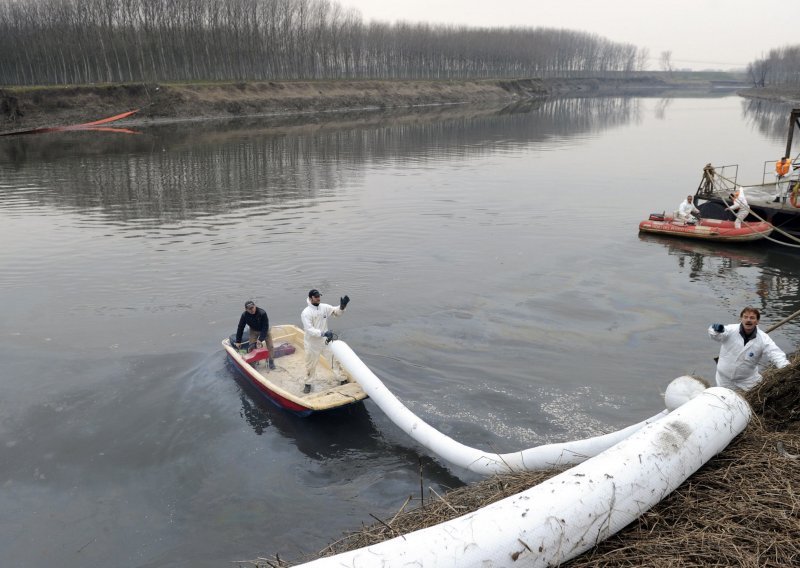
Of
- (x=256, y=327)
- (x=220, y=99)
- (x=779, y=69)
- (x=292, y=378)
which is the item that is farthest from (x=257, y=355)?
(x=779, y=69)

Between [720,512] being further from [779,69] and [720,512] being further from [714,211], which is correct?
[779,69]

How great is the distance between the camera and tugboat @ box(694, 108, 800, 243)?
2309 centimetres

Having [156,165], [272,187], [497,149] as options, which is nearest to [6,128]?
[156,165]

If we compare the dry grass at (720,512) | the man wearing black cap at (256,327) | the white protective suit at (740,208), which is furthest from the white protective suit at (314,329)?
the white protective suit at (740,208)

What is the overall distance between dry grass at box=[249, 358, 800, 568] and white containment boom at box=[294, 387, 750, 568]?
0.52ft

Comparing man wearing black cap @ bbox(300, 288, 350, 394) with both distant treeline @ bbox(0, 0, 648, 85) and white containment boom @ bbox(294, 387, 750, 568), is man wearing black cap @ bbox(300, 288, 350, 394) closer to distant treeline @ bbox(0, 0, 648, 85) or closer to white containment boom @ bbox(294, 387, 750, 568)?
white containment boom @ bbox(294, 387, 750, 568)

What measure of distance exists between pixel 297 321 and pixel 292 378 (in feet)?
13.1

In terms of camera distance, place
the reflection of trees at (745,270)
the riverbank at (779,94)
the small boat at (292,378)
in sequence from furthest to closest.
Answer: the riverbank at (779,94)
the reflection of trees at (745,270)
the small boat at (292,378)

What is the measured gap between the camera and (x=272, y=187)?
3375 cm

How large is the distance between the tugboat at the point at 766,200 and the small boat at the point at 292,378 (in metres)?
16.7

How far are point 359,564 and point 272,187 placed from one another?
1207 inches

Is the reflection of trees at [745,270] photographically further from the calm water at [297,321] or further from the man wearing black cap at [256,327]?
the man wearing black cap at [256,327]

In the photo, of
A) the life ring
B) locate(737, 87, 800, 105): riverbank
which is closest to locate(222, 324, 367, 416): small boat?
the life ring

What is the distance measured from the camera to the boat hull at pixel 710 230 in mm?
22453
